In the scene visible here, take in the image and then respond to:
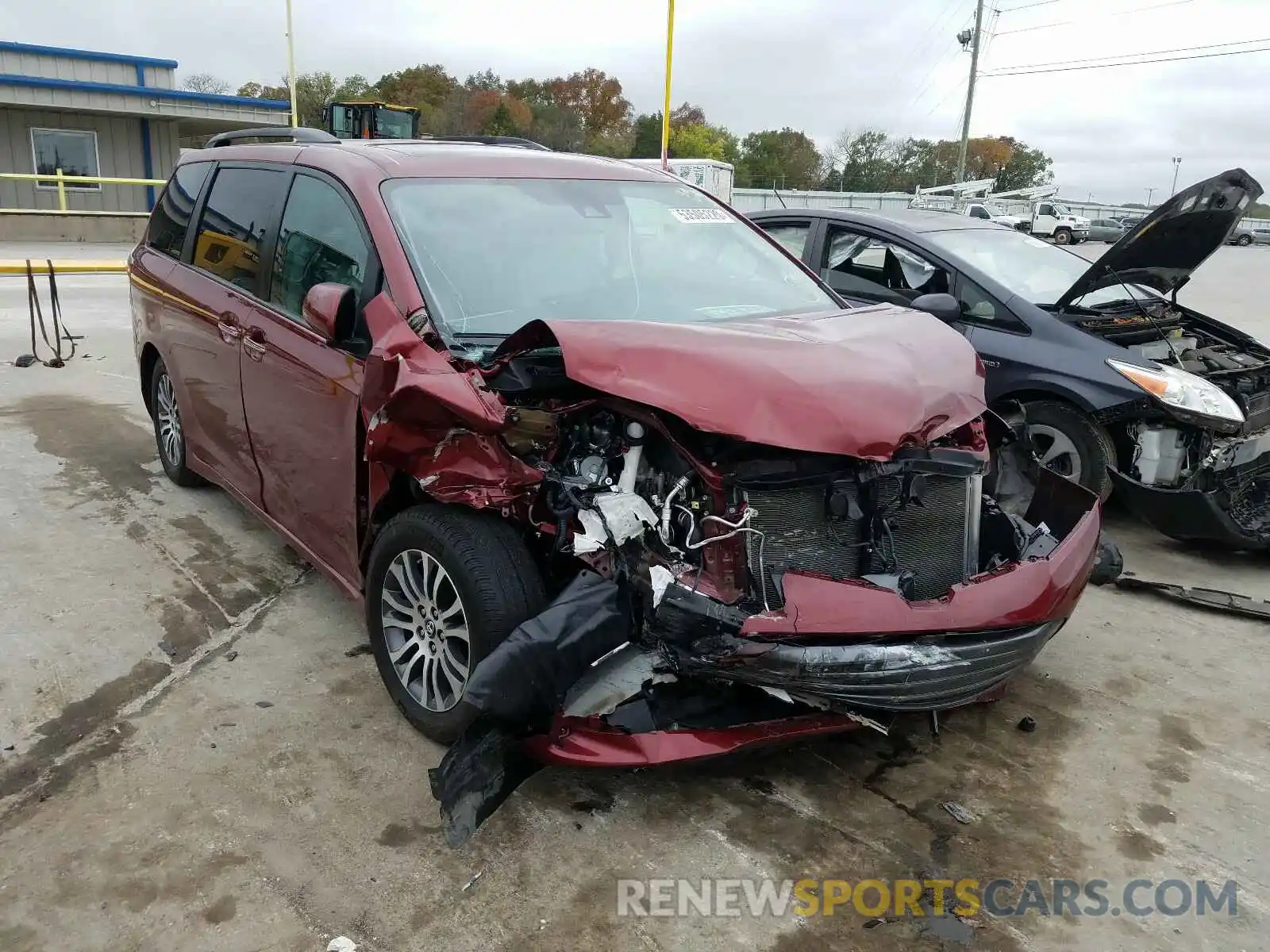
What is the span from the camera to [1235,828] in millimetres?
2920

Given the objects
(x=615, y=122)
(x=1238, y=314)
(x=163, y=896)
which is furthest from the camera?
(x=615, y=122)

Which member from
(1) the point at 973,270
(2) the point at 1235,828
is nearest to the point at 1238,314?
(1) the point at 973,270

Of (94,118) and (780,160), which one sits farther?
(780,160)

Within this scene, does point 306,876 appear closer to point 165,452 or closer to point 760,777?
point 760,777

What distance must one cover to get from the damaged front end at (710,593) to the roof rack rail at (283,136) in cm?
215

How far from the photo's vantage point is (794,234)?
258 inches

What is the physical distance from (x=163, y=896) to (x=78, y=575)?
2438mm

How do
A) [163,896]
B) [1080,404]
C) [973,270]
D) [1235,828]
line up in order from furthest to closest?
[973,270] → [1080,404] → [1235,828] → [163,896]

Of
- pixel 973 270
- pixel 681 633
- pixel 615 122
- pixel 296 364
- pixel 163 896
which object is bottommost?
pixel 163 896

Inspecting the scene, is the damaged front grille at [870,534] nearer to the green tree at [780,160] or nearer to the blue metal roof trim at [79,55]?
the blue metal roof trim at [79,55]

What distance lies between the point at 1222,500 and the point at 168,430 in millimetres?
5751

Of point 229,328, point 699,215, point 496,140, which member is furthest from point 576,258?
point 496,140

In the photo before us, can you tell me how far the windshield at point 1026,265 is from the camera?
228 inches

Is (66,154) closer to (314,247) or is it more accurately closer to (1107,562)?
(314,247)
